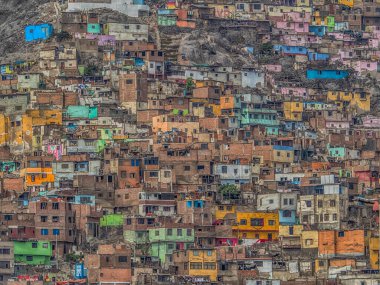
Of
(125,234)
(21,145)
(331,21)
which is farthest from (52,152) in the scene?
(331,21)

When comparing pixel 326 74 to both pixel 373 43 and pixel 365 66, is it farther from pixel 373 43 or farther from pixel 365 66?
pixel 373 43

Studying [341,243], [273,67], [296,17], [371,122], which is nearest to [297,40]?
[296,17]

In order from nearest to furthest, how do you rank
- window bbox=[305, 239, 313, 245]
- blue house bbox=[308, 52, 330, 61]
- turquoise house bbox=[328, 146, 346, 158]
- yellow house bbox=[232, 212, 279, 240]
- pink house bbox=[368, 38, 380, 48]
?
window bbox=[305, 239, 313, 245], yellow house bbox=[232, 212, 279, 240], turquoise house bbox=[328, 146, 346, 158], blue house bbox=[308, 52, 330, 61], pink house bbox=[368, 38, 380, 48]

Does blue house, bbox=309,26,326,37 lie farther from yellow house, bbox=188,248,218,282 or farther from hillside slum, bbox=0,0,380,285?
yellow house, bbox=188,248,218,282

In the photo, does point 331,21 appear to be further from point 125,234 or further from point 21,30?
point 125,234

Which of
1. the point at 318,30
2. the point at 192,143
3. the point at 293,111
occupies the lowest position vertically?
the point at 293,111

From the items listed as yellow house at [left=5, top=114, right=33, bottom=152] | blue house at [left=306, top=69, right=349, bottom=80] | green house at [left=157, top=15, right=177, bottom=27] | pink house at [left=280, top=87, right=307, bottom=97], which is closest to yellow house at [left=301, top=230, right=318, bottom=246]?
yellow house at [left=5, top=114, right=33, bottom=152]

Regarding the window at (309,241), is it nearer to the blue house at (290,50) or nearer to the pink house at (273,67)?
the pink house at (273,67)
